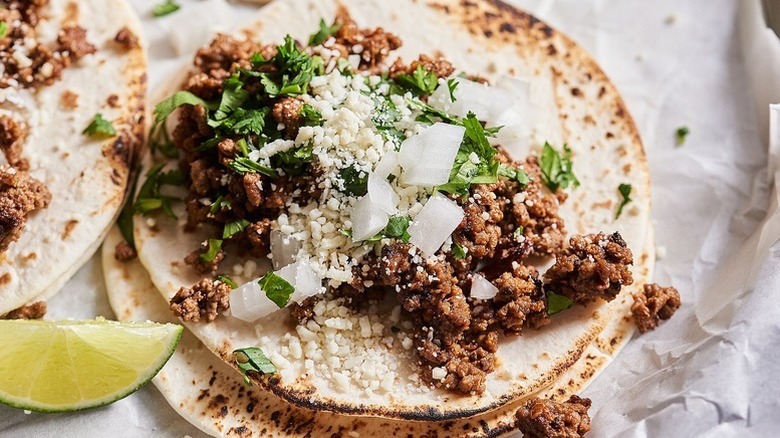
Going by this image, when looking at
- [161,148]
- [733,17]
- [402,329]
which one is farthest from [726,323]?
[161,148]

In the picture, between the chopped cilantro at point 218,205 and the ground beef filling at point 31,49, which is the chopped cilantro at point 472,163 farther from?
the ground beef filling at point 31,49

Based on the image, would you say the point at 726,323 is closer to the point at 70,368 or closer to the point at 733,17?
the point at 733,17

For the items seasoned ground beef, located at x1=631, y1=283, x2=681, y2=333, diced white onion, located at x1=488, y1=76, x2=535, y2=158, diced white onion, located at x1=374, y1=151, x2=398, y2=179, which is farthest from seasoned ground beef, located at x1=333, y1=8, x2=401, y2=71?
seasoned ground beef, located at x1=631, y1=283, x2=681, y2=333

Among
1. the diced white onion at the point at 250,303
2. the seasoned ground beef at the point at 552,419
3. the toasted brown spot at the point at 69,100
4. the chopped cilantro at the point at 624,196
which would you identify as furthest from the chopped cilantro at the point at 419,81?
the toasted brown spot at the point at 69,100

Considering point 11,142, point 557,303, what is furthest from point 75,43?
point 557,303

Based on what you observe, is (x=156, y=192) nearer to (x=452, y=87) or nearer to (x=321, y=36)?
(x=321, y=36)

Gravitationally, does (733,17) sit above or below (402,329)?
above

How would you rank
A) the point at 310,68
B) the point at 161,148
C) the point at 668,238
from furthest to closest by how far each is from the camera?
the point at 668,238 → the point at 161,148 → the point at 310,68
